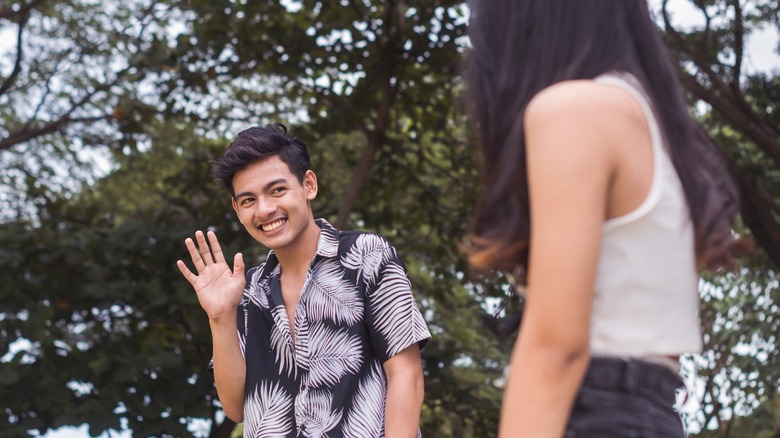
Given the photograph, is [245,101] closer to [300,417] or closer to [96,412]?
[96,412]

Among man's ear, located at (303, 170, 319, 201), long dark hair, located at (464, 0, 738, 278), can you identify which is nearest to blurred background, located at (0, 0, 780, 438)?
man's ear, located at (303, 170, 319, 201)

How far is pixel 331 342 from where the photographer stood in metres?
3.14

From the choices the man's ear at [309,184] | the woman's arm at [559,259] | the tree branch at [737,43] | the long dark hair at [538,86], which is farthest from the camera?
the tree branch at [737,43]

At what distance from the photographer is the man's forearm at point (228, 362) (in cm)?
318

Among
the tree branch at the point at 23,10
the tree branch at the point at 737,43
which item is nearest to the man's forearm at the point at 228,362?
the tree branch at the point at 23,10

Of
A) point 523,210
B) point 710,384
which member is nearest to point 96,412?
point 523,210

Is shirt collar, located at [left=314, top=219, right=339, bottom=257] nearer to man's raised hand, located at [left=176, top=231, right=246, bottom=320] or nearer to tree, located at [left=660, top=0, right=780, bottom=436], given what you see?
man's raised hand, located at [left=176, top=231, right=246, bottom=320]

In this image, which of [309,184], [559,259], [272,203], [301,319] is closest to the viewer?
[559,259]

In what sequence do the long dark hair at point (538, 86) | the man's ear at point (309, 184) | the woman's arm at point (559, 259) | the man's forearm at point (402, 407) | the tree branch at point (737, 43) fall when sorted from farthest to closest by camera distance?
the tree branch at point (737, 43) → the man's ear at point (309, 184) → the man's forearm at point (402, 407) → the long dark hair at point (538, 86) → the woman's arm at point (559, 259)

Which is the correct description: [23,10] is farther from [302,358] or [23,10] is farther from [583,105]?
[583,105]

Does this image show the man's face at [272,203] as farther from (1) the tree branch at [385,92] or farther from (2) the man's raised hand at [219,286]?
(1) the tree branch at [385,92]

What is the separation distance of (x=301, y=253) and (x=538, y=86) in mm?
1846

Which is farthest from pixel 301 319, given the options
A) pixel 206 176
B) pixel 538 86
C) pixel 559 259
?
pixel 206 176

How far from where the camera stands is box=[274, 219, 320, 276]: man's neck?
3.31 metres
